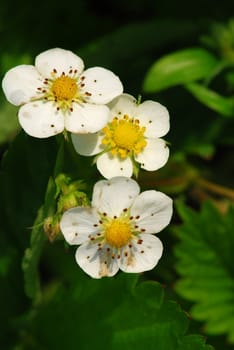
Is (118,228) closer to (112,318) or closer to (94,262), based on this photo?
(94,262)

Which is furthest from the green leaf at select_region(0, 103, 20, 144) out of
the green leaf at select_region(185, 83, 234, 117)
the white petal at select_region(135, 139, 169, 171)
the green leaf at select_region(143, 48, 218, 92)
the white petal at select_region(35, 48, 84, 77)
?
the white petal at select_region(135, 139, 169, 171)

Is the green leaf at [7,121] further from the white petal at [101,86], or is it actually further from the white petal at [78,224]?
the white petal at [78,224]

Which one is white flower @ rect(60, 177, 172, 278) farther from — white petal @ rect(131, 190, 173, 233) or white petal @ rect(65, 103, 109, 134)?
white petal @ rect(65, 103, 109, 134)

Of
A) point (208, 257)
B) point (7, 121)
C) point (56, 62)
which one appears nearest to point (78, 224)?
point (56, 62)

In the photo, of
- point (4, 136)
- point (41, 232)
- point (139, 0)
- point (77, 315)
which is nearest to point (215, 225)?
point (77, 315)

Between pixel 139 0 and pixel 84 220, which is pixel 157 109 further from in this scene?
pixel 139 0

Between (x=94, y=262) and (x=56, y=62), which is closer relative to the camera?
(x=94, y=262)
